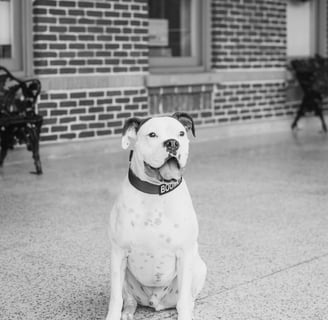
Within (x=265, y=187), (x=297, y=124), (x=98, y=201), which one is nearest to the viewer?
(x=98, y=201)

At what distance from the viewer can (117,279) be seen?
334 centimetres

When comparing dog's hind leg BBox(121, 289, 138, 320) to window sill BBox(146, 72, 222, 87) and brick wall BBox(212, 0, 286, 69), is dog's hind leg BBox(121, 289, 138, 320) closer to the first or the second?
window sill BBox(146, 72, 222, 87)

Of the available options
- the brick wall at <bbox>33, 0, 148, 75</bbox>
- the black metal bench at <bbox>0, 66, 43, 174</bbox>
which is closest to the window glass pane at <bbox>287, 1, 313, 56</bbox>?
the brick wall at <bbox>33, 0, 148, 75</bbox>

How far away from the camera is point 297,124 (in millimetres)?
13250

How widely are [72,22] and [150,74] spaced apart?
155 cm

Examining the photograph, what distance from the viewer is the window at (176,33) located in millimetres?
11086

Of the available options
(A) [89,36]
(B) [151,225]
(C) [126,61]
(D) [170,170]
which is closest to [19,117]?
(A) [89,36]

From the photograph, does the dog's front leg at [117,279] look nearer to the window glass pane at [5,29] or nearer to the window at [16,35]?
the window at [16,35]

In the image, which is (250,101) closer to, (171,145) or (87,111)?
(87,111)

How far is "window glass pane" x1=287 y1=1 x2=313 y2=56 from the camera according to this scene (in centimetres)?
1351

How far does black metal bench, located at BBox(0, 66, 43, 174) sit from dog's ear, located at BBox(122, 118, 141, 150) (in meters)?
4.76

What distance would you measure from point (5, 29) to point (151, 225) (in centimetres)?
646

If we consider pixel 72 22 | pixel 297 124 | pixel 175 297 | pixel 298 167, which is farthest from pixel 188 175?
pixel 297 124

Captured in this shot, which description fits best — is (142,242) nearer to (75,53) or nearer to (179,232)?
(179,232)
